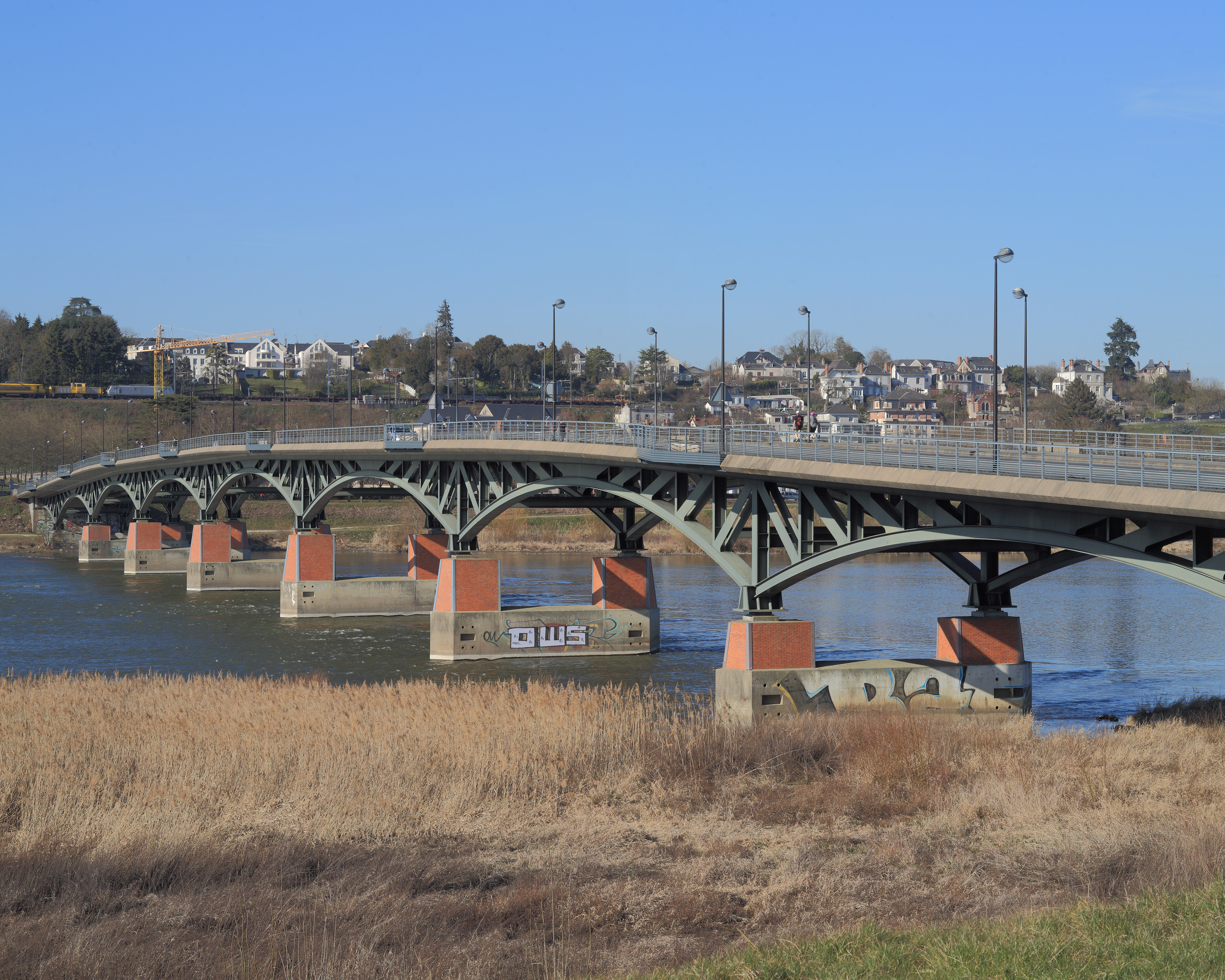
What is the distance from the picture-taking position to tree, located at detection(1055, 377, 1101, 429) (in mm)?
116688

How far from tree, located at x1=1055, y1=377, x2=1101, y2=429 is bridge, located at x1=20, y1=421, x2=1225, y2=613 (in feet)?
168

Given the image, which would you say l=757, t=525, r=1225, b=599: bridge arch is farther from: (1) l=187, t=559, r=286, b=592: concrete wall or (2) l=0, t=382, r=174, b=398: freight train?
(2) l=0, t=382, r=174, b=398: freight train

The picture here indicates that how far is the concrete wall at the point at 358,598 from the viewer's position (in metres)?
69.6

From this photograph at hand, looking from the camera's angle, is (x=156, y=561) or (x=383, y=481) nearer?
(x=383, y=481)

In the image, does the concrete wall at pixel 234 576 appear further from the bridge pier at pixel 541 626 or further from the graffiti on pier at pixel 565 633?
the graffiti on pier at pixel 565 633

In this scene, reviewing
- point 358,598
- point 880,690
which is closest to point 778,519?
point 880,690

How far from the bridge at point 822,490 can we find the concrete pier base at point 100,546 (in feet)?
151

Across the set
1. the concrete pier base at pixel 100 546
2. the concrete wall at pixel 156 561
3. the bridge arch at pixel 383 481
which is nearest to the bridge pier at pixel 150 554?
the concrete wall at pixel 156 561

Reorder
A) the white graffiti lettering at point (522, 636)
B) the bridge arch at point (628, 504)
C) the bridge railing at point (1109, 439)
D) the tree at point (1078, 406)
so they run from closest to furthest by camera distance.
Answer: the bridge railing at point (1109, 439) < the bridge arch at point (628, 504) < the white graffiti lettering at point (522, 636) < the tree at point (1078, 406)

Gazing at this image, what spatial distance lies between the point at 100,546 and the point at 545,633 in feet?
254

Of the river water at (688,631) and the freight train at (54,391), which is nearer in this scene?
the river water at (688,631)

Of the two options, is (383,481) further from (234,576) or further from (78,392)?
(78,392)

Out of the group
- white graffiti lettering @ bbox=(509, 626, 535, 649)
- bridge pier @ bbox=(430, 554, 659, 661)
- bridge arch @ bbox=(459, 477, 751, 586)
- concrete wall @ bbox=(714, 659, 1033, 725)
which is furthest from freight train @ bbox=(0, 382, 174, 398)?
concrete wall @ bbox=(714, 659, 1033, 725)

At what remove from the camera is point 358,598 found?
7038 centimetres
